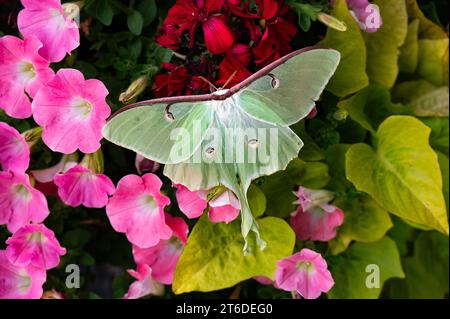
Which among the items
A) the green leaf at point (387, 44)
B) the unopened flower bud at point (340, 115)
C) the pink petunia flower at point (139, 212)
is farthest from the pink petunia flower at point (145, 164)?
the green leaf at point (387, 44)

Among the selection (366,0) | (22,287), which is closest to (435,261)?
(366,0)

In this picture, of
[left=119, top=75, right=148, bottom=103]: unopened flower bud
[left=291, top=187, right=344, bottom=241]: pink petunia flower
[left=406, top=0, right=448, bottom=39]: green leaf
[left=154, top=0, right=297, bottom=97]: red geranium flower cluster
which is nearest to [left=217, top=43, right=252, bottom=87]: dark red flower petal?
[left=154, top=0, right=297, bottom=97]: red geranium flower cluster

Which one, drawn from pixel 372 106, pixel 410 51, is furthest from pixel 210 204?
pixel 410 51

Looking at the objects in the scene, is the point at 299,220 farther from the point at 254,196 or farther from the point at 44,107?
the point at 44,107

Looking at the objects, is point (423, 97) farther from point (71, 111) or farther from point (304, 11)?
point (71, 111)

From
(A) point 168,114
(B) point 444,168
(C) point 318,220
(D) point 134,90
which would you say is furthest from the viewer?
(B) point 444,168

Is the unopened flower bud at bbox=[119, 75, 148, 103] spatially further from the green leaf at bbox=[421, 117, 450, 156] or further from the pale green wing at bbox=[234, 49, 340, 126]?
the green leaf at bbox=[421, 117, 450, 156]
